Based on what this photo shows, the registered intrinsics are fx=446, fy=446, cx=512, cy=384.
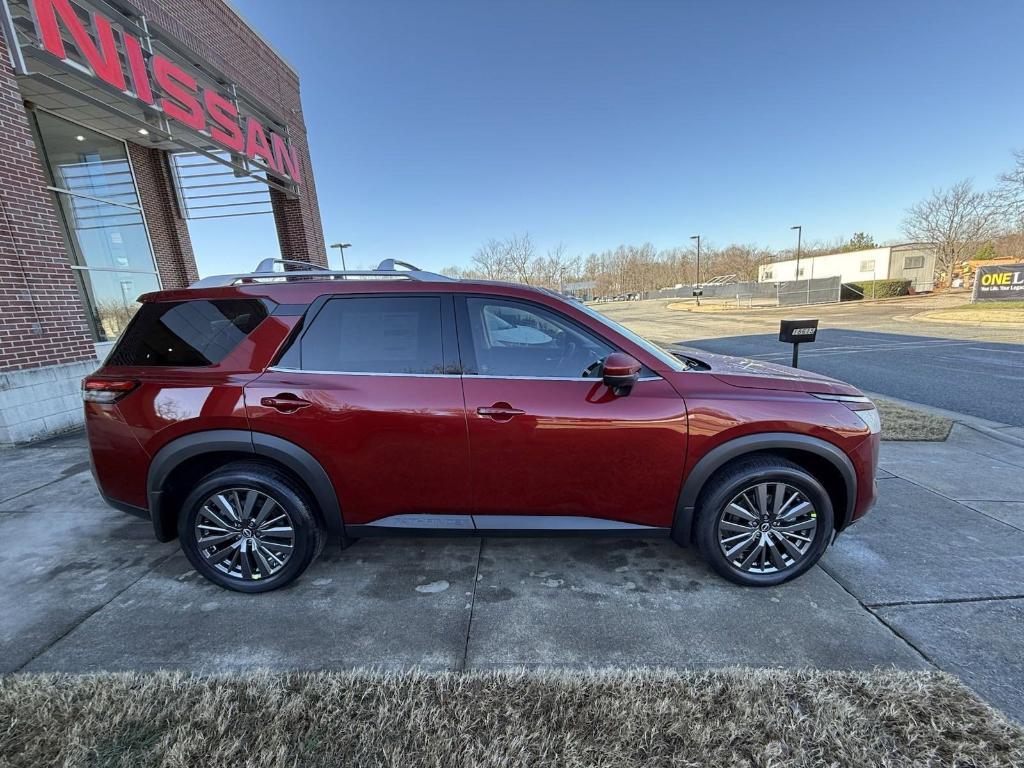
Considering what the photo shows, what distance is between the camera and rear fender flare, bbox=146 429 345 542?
253 cm

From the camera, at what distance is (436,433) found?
8.13 ft

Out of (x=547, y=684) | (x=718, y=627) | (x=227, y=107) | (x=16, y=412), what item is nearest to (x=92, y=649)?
(x=547, y=684)

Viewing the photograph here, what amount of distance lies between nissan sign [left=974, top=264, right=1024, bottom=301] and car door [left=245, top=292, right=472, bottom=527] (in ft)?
107

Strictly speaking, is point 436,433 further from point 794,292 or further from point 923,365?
point 794,292

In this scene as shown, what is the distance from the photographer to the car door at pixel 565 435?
8.04ft

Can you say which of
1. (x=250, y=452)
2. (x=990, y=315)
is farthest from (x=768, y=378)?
(x=990, y=315)

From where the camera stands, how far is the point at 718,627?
2.32 meters

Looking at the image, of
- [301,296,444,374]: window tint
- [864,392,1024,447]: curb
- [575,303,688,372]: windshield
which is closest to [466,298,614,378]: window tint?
[575,303,688,372]: windshield

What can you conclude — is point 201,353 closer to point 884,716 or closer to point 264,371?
point 264,371

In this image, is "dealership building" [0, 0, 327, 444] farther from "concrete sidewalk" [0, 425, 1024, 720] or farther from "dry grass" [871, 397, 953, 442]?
"dry grass" [871, 397, 953, 442]

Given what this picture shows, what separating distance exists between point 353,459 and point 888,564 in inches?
134

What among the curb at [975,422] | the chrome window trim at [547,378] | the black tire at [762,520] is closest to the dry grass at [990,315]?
the curb at [975,422]

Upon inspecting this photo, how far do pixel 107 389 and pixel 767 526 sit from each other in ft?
12.9

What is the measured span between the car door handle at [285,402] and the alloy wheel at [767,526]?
2492mm
